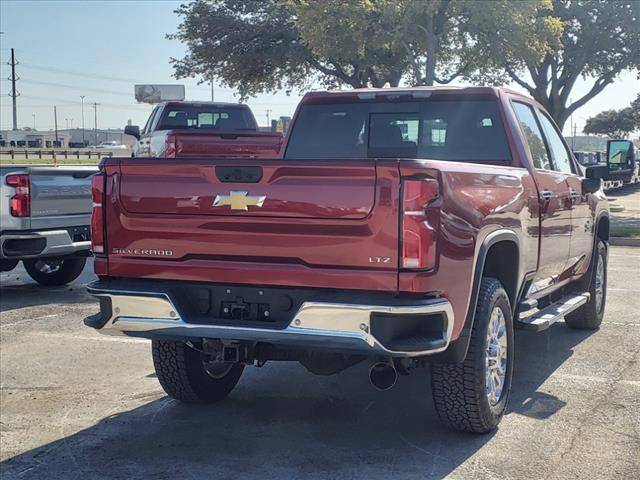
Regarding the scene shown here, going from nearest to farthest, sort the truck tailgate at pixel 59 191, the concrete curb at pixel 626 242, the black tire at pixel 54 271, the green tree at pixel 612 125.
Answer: the truck tailgate at pixel 59 191
the black tire at pixel 54 271
the concrete curb at pixel 626 242
the green tree at pixel 612 125

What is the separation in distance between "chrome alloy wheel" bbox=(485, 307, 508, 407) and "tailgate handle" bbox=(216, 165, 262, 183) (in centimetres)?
162

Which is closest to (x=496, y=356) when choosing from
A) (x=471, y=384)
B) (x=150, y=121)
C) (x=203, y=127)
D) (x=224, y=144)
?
(x=471, y=384)

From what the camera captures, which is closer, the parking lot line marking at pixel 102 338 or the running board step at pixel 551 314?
the running board step at pixel 551 314

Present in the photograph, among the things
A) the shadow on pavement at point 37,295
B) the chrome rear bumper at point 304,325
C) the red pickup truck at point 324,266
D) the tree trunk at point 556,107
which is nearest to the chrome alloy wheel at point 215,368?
the red pickup truck at point 324,266

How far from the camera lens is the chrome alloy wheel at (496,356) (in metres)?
4.87

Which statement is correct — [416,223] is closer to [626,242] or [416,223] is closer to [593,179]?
[593,179]

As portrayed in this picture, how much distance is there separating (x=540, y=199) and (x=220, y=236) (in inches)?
97.4

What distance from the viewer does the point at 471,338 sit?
460 centimetres

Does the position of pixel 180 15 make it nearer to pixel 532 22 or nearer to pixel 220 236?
pixel 532 22

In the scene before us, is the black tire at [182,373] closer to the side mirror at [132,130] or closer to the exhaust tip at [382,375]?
the exhaust tip at [382,375]

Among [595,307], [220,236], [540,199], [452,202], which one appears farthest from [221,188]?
[595,307]

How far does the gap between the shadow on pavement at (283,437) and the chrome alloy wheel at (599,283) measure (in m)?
1.86

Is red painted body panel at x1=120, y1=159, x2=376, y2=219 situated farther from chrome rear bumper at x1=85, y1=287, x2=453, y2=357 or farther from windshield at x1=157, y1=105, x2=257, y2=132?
windshield at x1=157, y1=105, x2=257, y2=132

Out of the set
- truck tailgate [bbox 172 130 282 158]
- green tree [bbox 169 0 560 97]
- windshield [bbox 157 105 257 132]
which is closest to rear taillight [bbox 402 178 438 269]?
truck tailgate [bbox 172 130 282 158]
